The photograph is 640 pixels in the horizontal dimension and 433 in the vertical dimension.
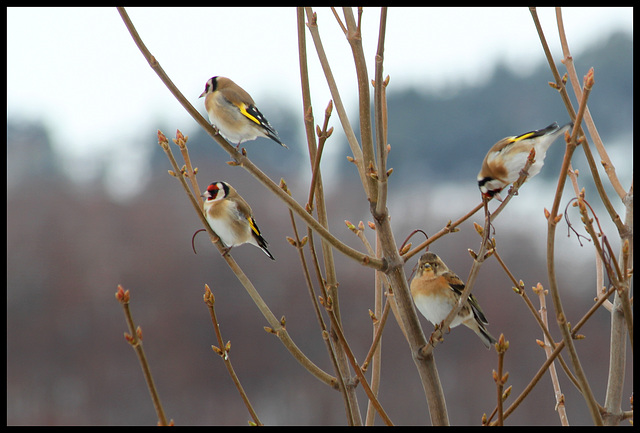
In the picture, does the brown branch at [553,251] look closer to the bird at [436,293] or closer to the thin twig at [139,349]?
the thin twig at [139,349]

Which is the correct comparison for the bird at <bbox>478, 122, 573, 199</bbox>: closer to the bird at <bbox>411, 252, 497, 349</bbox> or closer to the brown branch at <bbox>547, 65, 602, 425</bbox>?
the bird at <bbox>411, 252, 497, 349</bbox>

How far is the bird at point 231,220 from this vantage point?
5.73ft

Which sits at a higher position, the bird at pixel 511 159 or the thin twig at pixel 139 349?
the bird at pixel 511 159

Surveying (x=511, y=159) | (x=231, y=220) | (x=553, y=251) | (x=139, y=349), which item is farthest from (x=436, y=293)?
(x=139, y=349)

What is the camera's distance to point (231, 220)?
1.77m

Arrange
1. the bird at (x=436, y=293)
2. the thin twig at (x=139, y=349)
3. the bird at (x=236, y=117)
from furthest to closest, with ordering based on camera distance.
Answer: the bird at (x=236, y=117) → the bird at (x=436, y=293) → the thin twig at (x=139, y=349)

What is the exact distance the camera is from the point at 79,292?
9.54 m

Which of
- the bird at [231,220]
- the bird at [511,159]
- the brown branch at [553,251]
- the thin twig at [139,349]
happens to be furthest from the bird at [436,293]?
the thin twig at [139,349]

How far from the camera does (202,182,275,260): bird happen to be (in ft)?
5.73

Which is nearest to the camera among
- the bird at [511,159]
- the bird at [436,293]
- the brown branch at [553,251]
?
the brown branch at [553,251]

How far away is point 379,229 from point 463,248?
7.61 metres

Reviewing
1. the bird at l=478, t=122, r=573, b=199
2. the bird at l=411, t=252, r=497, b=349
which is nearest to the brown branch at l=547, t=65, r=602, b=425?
the bird at l=478, t=122, r=573, b=199

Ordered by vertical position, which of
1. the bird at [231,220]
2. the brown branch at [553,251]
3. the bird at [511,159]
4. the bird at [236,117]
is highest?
the bird at [236,117]
